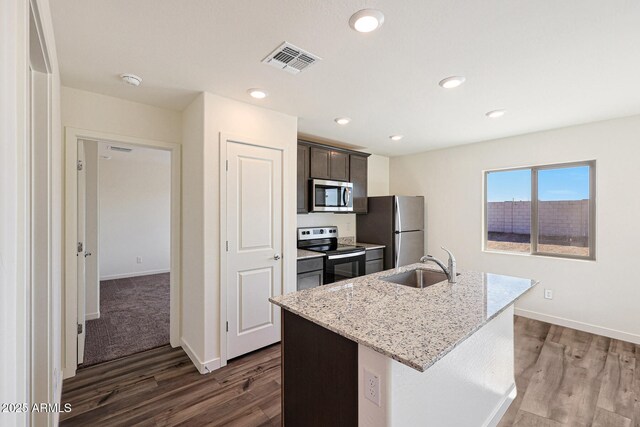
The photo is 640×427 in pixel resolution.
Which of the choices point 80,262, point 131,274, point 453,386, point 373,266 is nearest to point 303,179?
point 373,266

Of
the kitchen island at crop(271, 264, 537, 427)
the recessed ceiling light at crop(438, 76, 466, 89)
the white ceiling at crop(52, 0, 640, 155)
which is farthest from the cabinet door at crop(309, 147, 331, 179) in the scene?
the kitchen island at crop(271, 264, 537, 427)

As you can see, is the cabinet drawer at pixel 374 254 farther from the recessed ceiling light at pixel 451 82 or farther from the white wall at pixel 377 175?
the recessed ceiling light at pixel 451 82

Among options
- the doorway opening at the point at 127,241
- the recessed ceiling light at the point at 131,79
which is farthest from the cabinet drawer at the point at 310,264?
the recessed ceiling light at the point at 131,79

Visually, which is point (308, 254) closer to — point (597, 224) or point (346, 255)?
point (346, 255)

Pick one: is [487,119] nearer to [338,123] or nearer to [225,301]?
[338,123]

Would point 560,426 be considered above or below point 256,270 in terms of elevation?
below

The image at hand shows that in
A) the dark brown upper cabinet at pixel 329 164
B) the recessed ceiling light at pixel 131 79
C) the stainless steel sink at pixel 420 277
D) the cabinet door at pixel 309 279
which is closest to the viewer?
the recessed ceiling light at pixel 131 79

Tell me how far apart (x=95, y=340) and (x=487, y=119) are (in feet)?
15.8

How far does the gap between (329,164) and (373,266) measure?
158cm

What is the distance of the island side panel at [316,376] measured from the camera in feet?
4.16

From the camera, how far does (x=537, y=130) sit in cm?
354

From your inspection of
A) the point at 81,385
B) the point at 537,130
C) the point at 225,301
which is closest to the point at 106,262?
the point at 81,385

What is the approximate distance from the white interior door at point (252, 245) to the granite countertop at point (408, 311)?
1111mm

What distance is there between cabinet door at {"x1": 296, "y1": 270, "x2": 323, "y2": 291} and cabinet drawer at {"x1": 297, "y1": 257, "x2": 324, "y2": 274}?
0.15ft
